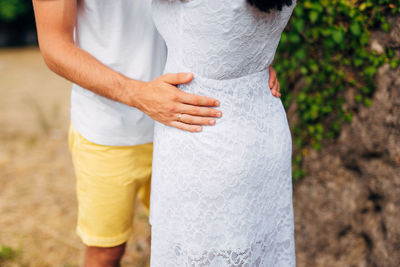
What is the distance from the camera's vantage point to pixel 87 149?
151 centimetres

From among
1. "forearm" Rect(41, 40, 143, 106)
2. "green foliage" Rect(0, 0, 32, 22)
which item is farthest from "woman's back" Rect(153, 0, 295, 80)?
"green foliage" Rect(0, 0, 32, 22)

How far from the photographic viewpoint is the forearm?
→ 1.25 m

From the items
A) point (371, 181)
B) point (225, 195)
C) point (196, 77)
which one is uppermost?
point (196, 77)

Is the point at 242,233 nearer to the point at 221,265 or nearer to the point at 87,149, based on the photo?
the point at 221,265

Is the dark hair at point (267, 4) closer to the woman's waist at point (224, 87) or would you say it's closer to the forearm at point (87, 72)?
the woman's waist at point (224, 87)

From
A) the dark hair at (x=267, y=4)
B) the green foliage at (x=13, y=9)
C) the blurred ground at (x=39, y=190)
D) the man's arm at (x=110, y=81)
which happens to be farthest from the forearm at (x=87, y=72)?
the green foliage at (x=13, y=9)

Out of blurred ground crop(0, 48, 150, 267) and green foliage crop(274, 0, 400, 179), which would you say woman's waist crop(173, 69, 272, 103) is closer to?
green foliage crop(274, 0, 400, 179)

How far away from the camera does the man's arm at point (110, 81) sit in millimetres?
1153

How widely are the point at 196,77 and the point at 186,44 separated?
108 mm

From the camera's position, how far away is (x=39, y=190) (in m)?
3.78

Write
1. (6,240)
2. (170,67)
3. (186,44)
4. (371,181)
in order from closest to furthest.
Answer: (186,44) < (170,67) < (371,181) < (6,240)

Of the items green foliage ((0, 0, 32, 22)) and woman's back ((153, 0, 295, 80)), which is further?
green foliage ((0, 0, 32, 22))

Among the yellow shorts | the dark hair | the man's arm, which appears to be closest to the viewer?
the dark hair

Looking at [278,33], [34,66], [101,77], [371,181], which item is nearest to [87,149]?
[101,77]
